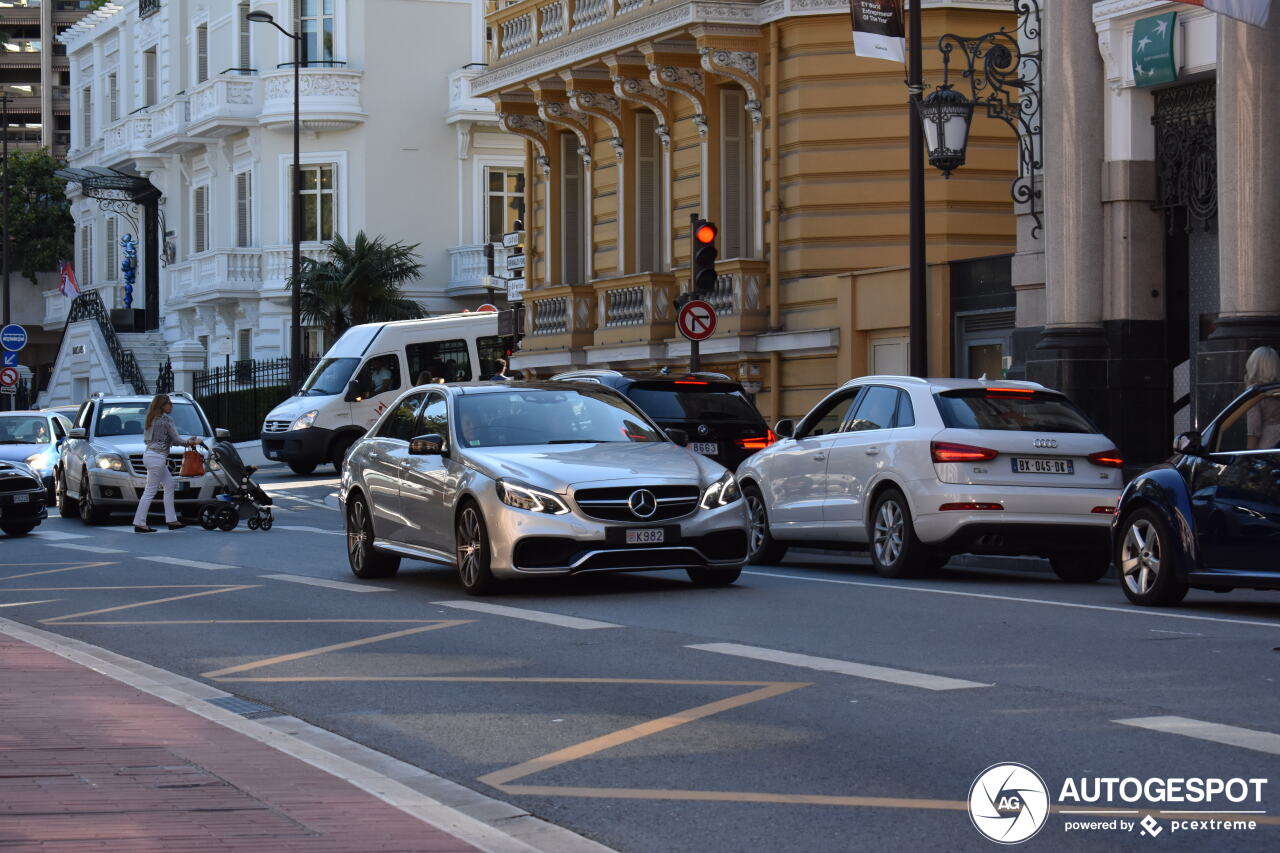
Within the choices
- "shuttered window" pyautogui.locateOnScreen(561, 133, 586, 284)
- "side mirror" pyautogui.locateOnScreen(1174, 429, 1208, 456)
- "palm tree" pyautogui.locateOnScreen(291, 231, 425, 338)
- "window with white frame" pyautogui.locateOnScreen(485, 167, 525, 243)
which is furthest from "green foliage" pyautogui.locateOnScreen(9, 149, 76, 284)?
"side mirror" pyautogui.locateOnScreen(1174, 429, 1208, 456)

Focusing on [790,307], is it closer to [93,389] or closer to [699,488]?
Result: [699,488]

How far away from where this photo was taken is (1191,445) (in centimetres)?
1252

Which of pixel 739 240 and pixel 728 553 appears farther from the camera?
pixel 739 240

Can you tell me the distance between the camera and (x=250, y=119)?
52.4 m

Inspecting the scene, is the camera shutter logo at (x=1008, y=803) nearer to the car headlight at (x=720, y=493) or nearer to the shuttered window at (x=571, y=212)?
the car headlight at (x=720, y=493)

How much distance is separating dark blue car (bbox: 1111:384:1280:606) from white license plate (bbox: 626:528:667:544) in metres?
3.09

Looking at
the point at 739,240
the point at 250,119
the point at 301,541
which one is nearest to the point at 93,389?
the point at 250,119

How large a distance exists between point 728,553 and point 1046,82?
10582 mm

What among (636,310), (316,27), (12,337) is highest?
(316,27)

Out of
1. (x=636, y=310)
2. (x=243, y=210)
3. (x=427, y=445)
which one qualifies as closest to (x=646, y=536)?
(x=427, y=445)

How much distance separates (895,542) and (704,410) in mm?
5365

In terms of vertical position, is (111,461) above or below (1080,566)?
above

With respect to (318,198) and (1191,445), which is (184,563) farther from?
(318,198)

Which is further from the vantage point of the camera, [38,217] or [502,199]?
[38,217]
